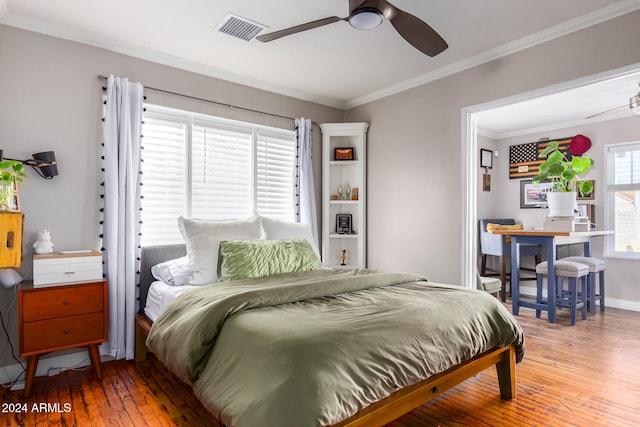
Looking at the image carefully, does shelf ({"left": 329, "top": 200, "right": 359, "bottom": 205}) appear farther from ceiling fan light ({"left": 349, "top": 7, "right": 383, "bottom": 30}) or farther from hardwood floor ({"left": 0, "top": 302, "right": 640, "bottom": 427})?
ceiling fan light ({"left": 349, "top": 7, "right": 383, "bottom": 30})

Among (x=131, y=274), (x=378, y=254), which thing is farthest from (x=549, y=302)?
(x=131, y=274)

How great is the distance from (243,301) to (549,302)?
12.5 ft

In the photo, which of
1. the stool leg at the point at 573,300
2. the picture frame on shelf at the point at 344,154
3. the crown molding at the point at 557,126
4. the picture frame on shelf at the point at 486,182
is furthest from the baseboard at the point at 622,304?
the picture frame on shelf at the point at 344,154

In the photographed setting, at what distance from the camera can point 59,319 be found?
2543 mm

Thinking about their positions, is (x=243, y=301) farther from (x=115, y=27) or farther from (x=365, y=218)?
(x=365, y=218)

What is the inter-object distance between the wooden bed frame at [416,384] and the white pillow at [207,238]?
0.48 meters

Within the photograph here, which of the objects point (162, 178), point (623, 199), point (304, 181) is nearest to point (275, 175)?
point (304, 181)

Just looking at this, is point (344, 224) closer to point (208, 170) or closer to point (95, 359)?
point (208, 170)

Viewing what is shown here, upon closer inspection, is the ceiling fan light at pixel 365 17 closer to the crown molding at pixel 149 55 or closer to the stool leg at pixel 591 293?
the crown molding at pixel 149 55

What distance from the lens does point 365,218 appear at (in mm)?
4535

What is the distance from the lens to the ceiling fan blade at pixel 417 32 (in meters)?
2.14

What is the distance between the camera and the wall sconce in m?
2.68

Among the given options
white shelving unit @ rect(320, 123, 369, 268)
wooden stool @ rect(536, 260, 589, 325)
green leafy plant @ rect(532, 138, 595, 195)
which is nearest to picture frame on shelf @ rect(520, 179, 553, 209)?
wooden stool @ rect(536, 260, 589, 325)

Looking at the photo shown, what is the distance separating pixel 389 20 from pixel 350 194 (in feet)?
8.54
